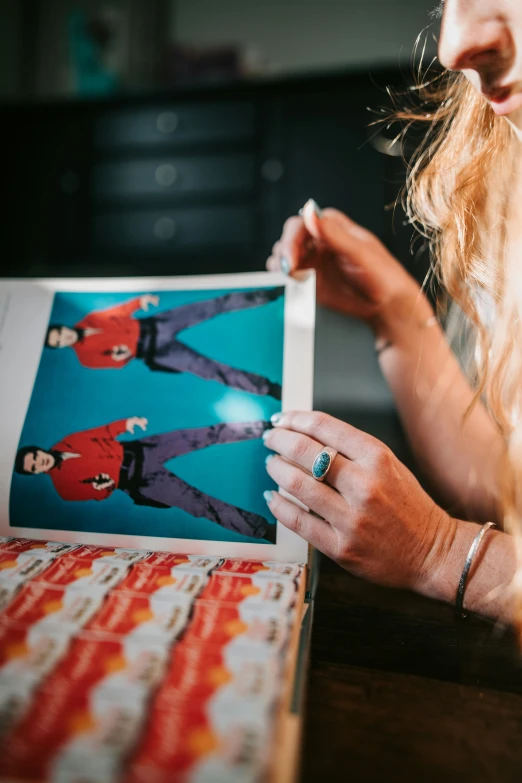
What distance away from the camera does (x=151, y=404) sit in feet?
1.66

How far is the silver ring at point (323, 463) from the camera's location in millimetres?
426

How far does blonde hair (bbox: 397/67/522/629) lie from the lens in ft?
1.81

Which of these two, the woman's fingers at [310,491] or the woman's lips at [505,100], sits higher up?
the woman's lips at [505,100]

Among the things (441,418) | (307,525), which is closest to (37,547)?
(307,525)

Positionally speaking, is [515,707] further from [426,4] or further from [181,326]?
[426,4]

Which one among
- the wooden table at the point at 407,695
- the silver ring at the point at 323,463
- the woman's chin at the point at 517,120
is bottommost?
the wooden table at the point at 407,695

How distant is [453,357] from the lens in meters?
0.72

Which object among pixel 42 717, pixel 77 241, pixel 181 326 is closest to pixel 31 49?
pixel 77 241

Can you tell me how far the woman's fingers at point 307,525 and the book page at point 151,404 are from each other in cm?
2

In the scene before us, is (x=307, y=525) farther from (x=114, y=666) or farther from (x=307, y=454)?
(x=114, y=666)

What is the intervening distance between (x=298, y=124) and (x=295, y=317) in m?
1.78

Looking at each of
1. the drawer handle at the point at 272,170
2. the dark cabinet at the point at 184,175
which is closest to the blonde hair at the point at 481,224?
the dark cabinet at the point at 184,175

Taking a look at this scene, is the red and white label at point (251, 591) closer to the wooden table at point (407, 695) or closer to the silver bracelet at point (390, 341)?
the wooden table at point (407, 695)

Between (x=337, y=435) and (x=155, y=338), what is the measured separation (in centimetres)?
24
